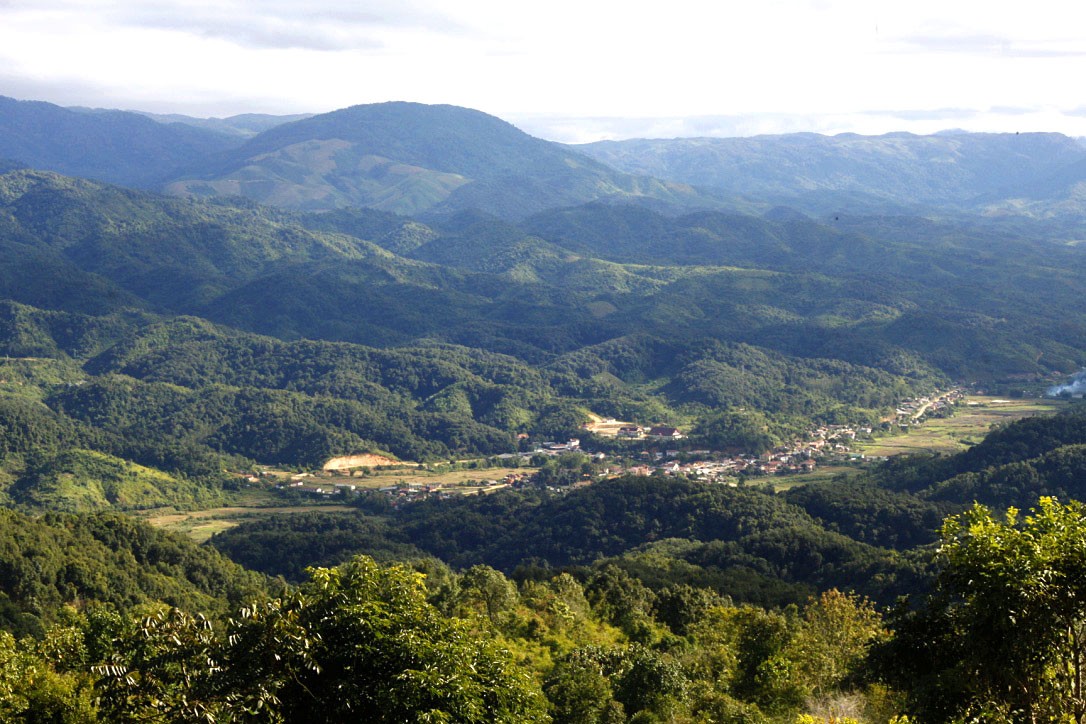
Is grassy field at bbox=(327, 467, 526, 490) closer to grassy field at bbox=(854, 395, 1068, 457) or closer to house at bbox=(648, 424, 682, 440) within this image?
house at bbox=(648, 424, 682, 440)

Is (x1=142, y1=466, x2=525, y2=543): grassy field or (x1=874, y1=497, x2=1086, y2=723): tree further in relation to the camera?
(x1=142, y1=466, x2=525, y2=543): grassy field

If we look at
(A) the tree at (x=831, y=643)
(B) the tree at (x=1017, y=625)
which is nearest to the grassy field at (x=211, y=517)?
(A) the tree at (x=831, y=643)

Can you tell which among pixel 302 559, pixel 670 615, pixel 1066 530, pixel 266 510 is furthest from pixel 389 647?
pixel 266 510

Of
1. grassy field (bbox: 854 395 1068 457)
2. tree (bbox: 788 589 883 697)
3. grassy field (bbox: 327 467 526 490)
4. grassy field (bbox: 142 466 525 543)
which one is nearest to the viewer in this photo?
tree (bbox: 788 589 883 697)

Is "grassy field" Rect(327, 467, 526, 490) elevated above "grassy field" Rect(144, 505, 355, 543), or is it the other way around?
"grassy field" Rect(144, 505, 355, 543)

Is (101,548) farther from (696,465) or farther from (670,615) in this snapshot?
(696,465)

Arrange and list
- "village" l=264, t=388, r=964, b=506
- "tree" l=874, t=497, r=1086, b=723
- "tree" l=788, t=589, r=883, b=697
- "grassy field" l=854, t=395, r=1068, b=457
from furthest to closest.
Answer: "grassy field" l=854, t=395, r=1068, b=457
"village" l=264, t=388, r=964, b=506
"tree" l=788, t=589, r=883, b=697
"tree" l=874, t=497, r=1086, b=723

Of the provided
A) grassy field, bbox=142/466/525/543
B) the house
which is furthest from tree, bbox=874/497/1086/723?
the house

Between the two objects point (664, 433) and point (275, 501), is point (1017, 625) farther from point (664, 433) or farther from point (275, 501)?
point (664, 433)
